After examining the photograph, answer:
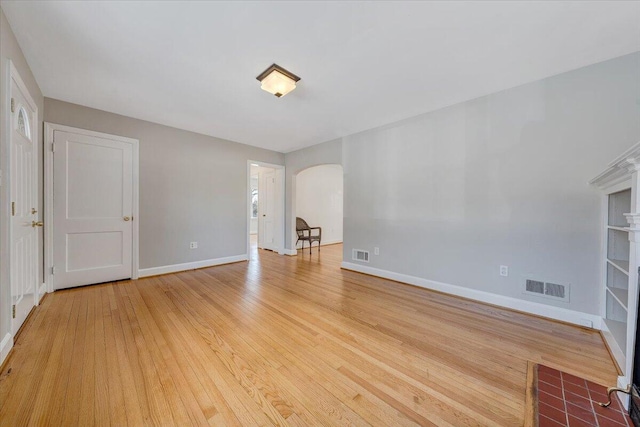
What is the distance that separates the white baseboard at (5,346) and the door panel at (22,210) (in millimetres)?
196

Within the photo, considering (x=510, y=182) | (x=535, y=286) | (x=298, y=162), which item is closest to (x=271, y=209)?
(x=298, y=162)

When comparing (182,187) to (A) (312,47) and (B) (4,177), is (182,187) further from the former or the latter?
(A) (312,47)

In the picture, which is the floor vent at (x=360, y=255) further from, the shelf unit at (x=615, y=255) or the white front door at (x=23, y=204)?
the white front door at (x=23, y=204)

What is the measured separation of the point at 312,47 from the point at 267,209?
180 inches

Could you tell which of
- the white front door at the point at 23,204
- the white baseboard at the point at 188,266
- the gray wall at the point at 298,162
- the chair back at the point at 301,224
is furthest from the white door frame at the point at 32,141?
the chair back at the point at 301,224

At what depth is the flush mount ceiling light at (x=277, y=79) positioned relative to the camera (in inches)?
85.9

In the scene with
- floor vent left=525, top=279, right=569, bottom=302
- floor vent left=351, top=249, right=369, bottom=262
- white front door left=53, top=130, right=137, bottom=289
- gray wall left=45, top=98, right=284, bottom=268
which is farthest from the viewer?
floor vent left=351, top=249, right=369, bottom=262

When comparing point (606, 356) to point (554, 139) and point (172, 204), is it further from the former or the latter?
point (172, 204)

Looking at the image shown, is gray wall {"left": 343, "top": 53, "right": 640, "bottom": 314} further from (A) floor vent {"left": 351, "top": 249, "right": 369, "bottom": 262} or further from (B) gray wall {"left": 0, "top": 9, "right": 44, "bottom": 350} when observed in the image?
(B) gray wall {"left": 0, "top": 9, "right": 44, "bottom": 350}

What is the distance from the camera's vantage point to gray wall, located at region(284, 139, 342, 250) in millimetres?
4441

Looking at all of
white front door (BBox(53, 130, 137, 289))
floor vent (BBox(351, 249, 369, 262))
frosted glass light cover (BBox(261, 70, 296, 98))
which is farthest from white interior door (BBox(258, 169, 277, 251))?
frosted glass light cover (BBox(261, 70, 296, 98))

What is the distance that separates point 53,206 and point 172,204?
1.31 metres

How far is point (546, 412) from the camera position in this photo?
1.26m

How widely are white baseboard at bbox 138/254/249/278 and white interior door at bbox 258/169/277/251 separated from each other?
130cm
